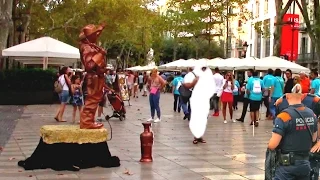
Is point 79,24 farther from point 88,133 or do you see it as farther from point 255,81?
point 88,133

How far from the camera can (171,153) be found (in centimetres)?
1062

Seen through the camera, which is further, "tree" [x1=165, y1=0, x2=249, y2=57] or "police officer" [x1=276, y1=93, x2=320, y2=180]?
"tree" [x1=165, y1=0, x2=249, y2=57]

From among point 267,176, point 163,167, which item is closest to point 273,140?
point 267,176

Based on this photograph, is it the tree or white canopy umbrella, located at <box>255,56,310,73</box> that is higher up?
the tree

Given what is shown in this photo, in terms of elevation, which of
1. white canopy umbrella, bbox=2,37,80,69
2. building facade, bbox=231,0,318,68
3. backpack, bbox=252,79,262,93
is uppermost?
building facade, bbox=231,0,318,68

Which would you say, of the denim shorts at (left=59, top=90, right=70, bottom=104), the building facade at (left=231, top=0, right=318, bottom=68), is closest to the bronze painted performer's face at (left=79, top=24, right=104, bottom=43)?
the denim shorts at (left=59, top=90, right=70, bottom=104)

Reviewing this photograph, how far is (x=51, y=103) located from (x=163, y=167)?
1637 centimetres

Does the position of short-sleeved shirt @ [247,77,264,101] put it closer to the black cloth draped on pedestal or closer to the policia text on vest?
the black cloth draped on pedestal

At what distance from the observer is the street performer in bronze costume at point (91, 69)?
897cm

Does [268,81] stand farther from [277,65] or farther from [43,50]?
[43,50]

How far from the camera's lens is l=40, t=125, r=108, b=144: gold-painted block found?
8.59 meters

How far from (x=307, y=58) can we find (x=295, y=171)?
53216mm

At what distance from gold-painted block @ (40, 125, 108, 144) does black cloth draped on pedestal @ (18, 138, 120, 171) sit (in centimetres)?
7

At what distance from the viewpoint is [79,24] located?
34406 millimetres
